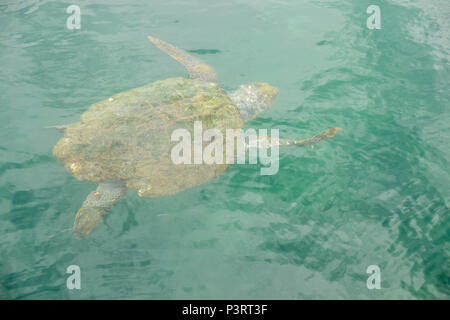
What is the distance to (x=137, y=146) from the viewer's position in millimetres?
3002

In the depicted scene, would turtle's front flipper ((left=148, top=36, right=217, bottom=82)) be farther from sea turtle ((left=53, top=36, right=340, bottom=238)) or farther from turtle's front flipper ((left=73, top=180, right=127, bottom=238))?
turtle's front flipper ((left=73, top=180, right=127, bottom=238))

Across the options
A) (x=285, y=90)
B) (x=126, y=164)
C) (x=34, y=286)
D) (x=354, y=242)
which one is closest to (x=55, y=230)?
(x=34, y=286)

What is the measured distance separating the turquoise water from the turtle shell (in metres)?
0.24

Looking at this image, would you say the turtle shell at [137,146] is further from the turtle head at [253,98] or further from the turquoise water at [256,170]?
the turtle head at [253,98]

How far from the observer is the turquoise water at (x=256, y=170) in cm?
268

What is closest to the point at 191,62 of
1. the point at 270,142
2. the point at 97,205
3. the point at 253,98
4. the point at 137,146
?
the point at 253,98

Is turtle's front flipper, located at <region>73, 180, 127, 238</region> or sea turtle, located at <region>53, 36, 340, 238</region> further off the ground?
sea turtle, located at <region>53, 36, 340, 238</region>

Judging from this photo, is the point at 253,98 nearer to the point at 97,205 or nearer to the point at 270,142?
the point at 270,142

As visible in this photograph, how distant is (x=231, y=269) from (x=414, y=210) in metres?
2.19

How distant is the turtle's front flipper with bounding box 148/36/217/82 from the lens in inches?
176

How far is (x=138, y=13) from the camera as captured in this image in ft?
19.5

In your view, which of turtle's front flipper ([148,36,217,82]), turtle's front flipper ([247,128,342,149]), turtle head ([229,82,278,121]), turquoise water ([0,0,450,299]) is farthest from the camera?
turtle's front flipper ([148,36,217,82])

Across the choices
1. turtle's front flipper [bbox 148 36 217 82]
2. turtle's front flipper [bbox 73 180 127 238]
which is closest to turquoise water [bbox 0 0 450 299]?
turtle's front flipper [bbox 73 180 127 238]
